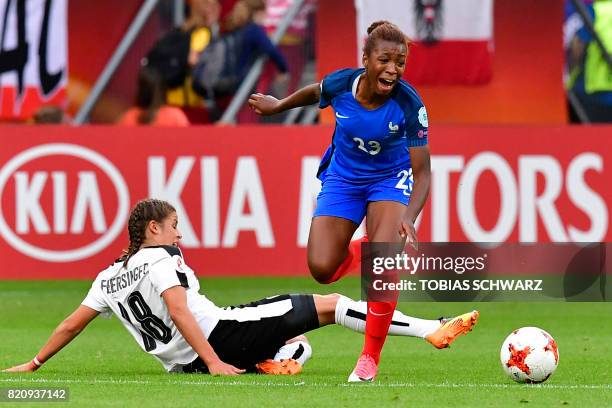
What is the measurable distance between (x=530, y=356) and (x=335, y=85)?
6.49ft

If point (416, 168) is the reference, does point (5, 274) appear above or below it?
below

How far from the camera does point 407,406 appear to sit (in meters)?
7.31

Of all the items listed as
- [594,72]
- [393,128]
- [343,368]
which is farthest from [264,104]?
[594,72]

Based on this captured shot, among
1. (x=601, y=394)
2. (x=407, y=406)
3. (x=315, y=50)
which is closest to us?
(x=407, y=406)

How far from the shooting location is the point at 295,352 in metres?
8.98

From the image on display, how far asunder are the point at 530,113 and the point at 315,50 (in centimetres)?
265

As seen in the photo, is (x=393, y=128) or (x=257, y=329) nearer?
(x=257, y=329)

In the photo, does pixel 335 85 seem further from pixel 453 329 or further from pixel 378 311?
pixel 453 329

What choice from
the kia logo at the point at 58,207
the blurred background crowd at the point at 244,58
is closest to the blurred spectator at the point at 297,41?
the blurred background crowd at the point at 244,58

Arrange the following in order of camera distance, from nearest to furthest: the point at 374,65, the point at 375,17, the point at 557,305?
the point at 374,65
the point at 557,305
the point at 375,17

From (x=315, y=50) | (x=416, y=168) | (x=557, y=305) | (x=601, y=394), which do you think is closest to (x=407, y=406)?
(x=601, y=394)

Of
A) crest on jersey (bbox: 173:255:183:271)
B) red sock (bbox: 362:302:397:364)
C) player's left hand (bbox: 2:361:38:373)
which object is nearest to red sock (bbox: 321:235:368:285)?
red sock (bbox: 362:302:397:364)

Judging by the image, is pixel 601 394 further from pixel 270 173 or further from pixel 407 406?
pixel 270 173

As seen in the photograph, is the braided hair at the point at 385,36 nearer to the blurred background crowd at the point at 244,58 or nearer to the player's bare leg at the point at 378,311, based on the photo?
the player's bare leg at the point at 378,311
